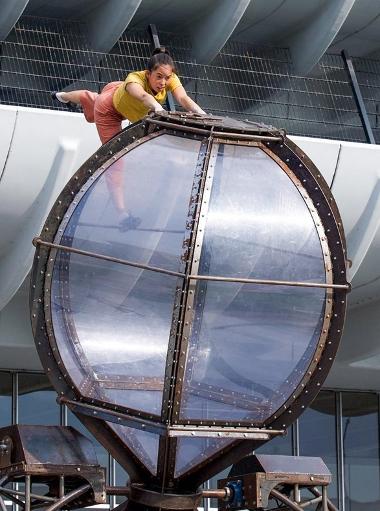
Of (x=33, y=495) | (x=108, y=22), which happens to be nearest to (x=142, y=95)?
(x=33, y=495)

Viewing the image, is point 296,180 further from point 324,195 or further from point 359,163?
point 359,163

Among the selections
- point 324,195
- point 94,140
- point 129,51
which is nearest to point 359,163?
point 94,140

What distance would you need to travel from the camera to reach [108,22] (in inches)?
917

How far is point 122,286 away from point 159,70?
6.26ft

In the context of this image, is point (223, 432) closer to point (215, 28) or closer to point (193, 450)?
point (193, 450)

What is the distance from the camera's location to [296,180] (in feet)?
34.7

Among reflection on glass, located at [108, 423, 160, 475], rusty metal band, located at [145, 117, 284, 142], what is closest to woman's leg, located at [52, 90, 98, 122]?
rusty metal band, located at [145, 117, 284, 142]

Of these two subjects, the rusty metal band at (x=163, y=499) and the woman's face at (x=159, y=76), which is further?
the woman's face at (x=159, y=76)

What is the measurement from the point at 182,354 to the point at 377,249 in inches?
445

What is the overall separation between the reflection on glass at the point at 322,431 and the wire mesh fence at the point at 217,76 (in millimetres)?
5241

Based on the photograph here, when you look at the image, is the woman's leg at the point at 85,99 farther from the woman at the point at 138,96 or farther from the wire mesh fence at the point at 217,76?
the wire mesh fence at the point at 217,76

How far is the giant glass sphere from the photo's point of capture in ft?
33.5

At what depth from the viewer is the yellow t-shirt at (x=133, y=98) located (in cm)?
1141

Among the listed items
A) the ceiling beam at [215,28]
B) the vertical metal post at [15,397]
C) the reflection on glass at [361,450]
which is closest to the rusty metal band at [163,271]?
the ceiling beam at [215,28]
